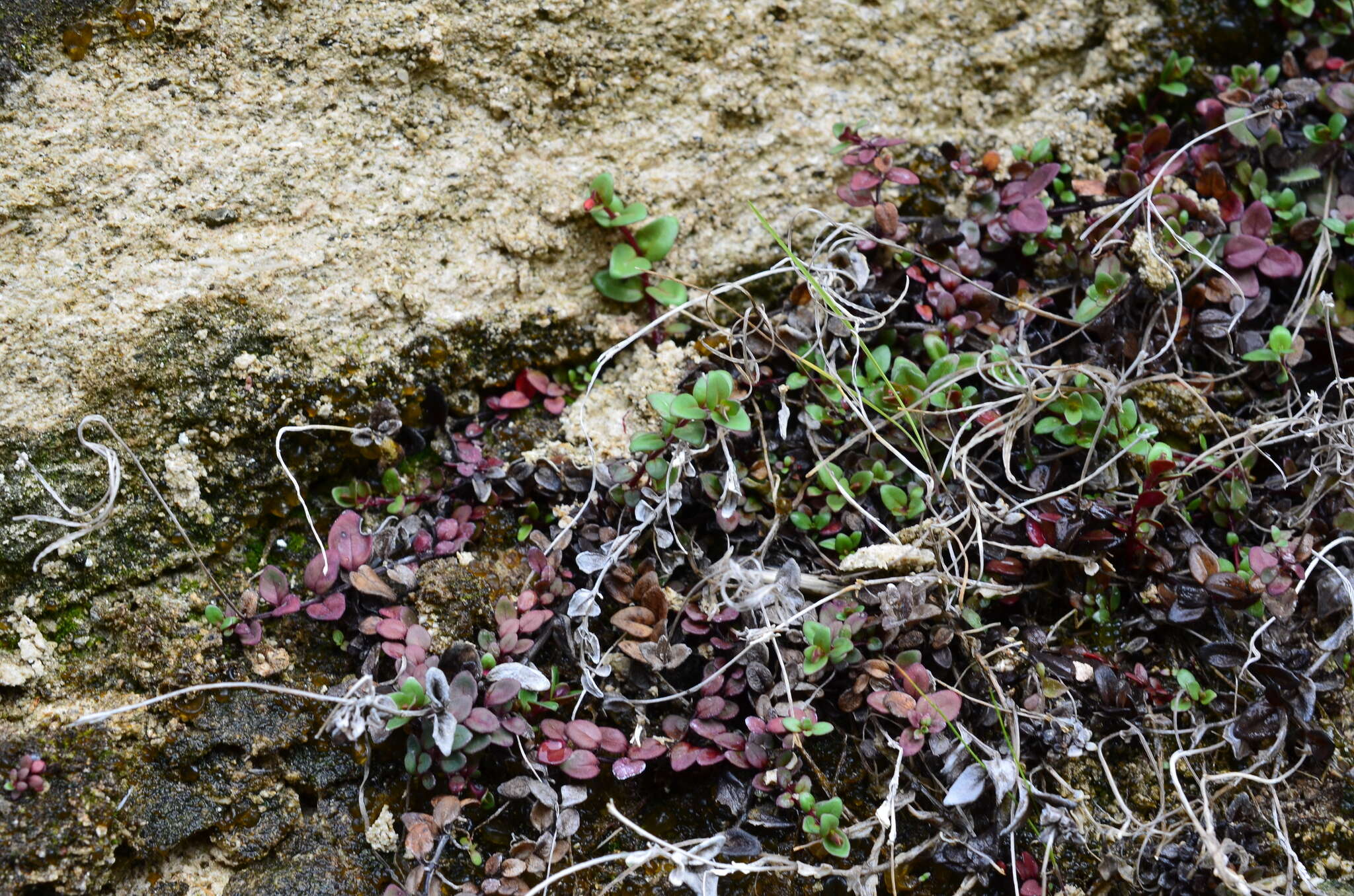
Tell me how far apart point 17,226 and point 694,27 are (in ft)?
5.15

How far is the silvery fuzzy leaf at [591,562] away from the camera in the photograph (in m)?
1.91

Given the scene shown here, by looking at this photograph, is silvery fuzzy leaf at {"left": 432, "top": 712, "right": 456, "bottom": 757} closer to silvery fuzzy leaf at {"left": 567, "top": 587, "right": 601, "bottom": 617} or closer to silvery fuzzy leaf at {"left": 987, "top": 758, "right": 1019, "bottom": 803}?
silvery fuzzy leaf at {"left": 567, "top": 587, "right": 601, "bottom": 617}

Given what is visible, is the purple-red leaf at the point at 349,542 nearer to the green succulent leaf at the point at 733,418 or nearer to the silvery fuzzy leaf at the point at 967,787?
the green succulent leaf at the point at 733,418

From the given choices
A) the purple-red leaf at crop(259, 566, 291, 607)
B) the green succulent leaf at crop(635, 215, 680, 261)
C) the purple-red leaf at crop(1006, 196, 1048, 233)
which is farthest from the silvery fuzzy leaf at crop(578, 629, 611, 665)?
the purple-red leaf at crop(1006, 196, 1048, 233)

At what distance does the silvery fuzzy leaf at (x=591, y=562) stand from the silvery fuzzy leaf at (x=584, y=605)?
0.18 ft

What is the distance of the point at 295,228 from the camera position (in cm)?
199

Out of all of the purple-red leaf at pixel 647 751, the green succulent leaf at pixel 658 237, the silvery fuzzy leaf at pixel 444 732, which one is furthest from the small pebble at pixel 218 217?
the purple-red leaf at pixel 647 751

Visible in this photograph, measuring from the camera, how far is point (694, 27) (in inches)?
88.0

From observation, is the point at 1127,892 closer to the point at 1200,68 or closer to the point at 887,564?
the point at 887,564

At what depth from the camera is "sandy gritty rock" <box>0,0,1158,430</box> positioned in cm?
186

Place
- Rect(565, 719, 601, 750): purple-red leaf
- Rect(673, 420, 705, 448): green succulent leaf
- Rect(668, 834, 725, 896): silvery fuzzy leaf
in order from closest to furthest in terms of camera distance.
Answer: Rect(668, 834, 725, 896): silvery fuzzy leaf, Rect(565, 719, 601, 750): purple-red leaf, Rect(673, 420, 705, 448): green succulent leaf

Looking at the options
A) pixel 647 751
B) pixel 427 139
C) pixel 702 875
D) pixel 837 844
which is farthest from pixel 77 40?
pixel 837 844

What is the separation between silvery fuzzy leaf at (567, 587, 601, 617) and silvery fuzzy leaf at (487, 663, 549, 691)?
0.14m

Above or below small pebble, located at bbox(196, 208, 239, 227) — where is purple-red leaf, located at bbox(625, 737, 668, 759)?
below
